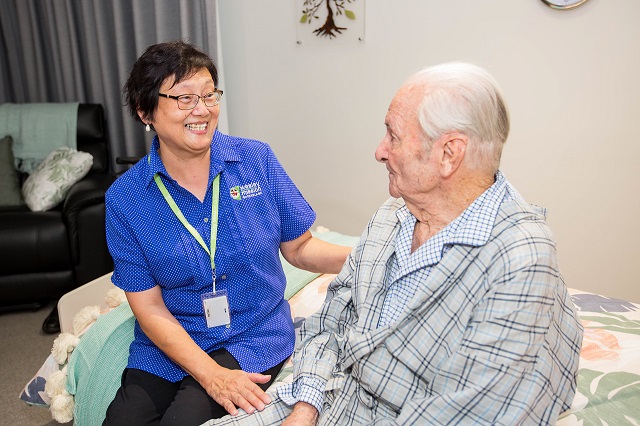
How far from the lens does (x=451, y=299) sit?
106cm

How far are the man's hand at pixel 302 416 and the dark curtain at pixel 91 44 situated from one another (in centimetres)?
263

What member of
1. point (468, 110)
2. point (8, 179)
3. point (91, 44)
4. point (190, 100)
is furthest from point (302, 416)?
point (91, 44)

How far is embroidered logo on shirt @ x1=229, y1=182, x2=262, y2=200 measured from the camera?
1496 mm

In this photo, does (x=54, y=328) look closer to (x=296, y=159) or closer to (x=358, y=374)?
(x=296, y=159)

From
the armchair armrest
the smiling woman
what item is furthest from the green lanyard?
the armchair armrest

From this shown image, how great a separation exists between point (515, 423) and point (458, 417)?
0.33 feet

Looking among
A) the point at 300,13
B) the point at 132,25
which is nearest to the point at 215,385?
the point at 300,13

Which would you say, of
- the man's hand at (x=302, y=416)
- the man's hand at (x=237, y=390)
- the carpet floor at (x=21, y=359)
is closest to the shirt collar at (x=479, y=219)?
the man's hand at (x=302, y=416)

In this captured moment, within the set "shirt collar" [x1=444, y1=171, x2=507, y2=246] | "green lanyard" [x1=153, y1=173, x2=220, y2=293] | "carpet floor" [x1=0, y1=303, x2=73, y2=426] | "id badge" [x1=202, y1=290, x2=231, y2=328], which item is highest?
"shirt collar" [x1=444, y1=171, x2=507, y2=246]

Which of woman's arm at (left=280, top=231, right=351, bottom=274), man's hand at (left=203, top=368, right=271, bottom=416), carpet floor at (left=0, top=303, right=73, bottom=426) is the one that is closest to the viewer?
man's hand at (left=203, top=368, right=271, bottom=416)

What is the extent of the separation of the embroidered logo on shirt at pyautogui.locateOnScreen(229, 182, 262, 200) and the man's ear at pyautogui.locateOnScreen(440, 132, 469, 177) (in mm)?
604

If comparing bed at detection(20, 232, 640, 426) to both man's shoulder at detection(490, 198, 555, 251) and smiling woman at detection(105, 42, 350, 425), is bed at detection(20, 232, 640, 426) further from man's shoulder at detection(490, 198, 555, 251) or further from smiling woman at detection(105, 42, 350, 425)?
man's shoulder at detection(490, 198, 555, 251)

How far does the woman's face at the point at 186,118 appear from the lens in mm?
1414

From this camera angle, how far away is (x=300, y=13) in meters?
3.28
